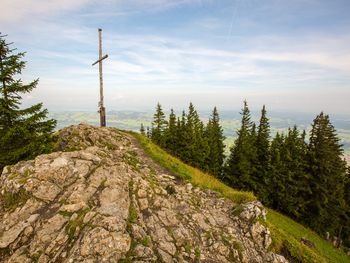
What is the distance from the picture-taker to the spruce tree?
12.4m

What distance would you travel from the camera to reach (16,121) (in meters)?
13.0

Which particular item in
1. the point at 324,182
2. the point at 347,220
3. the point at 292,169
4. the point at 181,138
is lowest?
the point at 347,220

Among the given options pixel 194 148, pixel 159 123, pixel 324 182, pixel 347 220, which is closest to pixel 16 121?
pixel 194 148

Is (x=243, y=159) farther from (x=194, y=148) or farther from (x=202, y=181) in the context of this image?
(x=202, y=181)

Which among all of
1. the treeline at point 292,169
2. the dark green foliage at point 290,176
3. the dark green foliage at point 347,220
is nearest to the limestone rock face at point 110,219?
the treeline at point 292,169

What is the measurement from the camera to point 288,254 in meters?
11.4

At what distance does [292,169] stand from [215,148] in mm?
13747

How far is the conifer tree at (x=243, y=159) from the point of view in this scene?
37.6 metres

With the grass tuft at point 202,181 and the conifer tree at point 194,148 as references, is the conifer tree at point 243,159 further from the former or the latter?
the grass tuft at point 202,181

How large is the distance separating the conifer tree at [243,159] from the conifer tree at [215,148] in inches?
130

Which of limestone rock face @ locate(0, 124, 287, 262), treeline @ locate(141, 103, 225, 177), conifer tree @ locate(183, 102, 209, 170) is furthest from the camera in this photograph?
treeline @ locate(141, 103, 225, 177)

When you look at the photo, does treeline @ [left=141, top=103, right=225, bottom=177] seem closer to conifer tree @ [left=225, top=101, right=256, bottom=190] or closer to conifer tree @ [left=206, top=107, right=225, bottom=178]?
conifer tree @ [left=206, top=107, right=225, bottom=178]

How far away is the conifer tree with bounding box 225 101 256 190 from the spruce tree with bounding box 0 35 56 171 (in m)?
30.9

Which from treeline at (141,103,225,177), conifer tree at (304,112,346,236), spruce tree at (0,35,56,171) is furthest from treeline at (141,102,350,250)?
spruce tree at (0,35,56,171)
